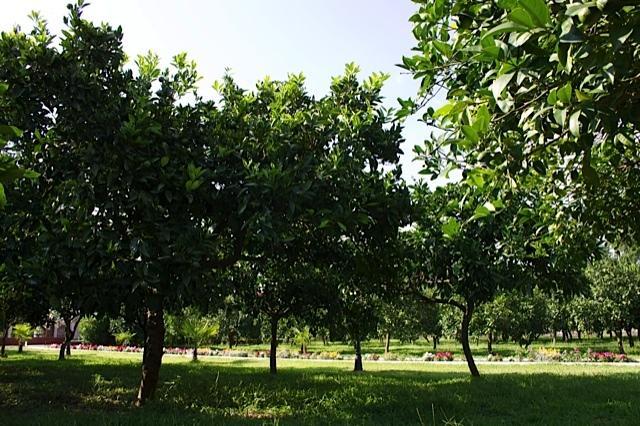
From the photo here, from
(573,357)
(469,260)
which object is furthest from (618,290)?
(469,260)

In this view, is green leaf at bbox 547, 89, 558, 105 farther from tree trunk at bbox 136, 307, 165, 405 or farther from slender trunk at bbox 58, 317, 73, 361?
slender trunk at bbox 58, 317, 73, 361

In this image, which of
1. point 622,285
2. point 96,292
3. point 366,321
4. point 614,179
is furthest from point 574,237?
point 622,285

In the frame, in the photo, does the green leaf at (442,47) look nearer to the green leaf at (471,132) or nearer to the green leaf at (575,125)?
the green leaf at (471,132)

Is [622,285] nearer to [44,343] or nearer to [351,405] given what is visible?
[351,405]

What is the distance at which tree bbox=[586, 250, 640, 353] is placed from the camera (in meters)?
33.1

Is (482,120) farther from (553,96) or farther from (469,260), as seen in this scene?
(469,260)

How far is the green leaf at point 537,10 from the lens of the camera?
1.76m

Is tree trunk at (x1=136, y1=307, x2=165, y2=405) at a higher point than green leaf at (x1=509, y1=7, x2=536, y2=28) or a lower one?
lower

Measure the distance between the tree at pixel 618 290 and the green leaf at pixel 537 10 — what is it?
35.5 metres

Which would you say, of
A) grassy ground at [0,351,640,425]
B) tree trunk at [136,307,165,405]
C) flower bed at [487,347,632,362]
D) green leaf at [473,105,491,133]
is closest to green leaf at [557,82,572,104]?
green leaf at [473,105,491,133]

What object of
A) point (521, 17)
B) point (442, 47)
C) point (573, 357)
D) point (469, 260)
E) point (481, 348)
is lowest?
point (481, 348)

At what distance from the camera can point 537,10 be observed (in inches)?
70.0

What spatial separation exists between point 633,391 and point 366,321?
26.3 ft

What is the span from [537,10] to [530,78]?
769mm
